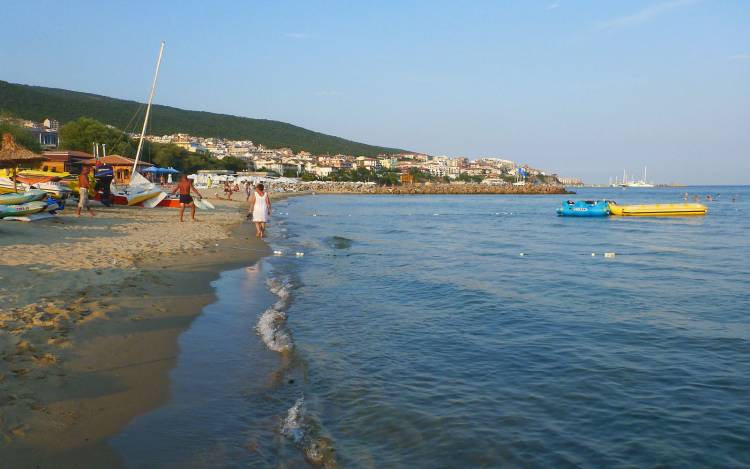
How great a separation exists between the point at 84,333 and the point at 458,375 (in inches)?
169

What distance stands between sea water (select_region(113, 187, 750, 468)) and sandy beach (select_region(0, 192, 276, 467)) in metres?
0.31

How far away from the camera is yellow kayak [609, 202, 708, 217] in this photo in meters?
42.0

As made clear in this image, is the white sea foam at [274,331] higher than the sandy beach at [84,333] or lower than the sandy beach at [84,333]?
lower

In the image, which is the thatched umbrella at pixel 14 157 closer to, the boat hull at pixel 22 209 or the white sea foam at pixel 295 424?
the boat hull at pixel 22 209

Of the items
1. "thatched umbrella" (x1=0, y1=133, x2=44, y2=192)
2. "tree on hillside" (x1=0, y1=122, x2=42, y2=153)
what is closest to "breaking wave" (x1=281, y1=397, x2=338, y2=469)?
"thatched umbrella" (x1=0, y1=133, x2=44, y2=192)

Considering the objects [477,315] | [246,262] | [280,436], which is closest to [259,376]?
[280,436]

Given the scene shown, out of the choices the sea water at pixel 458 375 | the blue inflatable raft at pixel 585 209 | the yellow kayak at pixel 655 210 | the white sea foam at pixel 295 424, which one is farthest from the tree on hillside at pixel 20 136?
the white sea foam at pixel 295 424

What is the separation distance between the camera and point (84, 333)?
258 inches

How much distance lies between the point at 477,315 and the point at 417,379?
3.51 meters

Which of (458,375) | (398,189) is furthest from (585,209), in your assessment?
(398,189)

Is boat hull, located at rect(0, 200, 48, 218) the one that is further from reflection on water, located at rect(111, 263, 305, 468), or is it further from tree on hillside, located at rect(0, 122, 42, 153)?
tree on hillside, located at rect(0, 122, 42, 153)

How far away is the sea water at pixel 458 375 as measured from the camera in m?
4.62

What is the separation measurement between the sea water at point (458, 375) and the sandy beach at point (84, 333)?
1.03ft

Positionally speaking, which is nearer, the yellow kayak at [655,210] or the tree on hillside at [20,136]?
the yellow kayak at [655,210]
